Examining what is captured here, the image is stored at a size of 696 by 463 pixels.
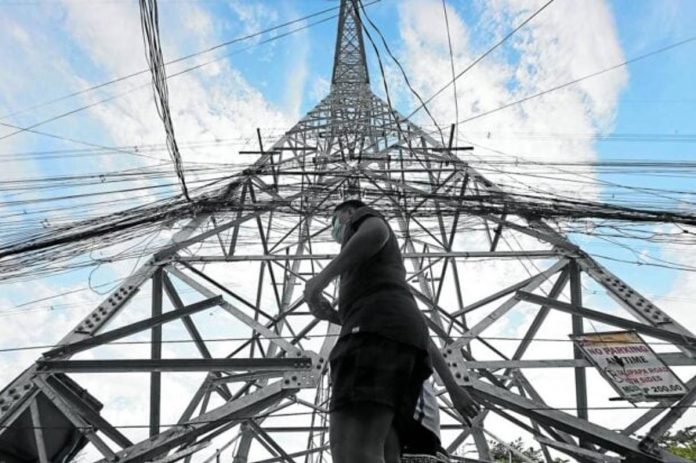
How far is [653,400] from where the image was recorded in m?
2.79

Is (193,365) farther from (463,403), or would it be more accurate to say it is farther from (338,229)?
(463,403)

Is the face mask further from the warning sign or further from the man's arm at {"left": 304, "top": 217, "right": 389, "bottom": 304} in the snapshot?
the warning sign

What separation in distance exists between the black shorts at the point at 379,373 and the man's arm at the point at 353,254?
0.20 metres

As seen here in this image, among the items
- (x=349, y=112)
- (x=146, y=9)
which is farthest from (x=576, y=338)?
(x=349, y=112)

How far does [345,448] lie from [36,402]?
7.18 feet

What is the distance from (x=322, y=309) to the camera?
179cm

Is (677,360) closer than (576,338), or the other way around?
(677,360)

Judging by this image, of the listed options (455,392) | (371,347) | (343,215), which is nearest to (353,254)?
(371,347)

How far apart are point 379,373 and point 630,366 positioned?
224 centimetres

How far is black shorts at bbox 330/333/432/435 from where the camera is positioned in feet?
5.02

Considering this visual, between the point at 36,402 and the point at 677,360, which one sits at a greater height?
the point at 677,360

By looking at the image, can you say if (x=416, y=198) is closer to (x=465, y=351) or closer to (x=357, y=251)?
(x=465, y=351)

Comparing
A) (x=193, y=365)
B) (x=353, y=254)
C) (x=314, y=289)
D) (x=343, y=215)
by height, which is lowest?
(x=314, y=289)

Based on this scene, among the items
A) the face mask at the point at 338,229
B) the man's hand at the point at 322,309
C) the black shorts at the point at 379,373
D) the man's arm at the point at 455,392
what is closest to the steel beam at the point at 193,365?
the face mask at the point at 338,229
